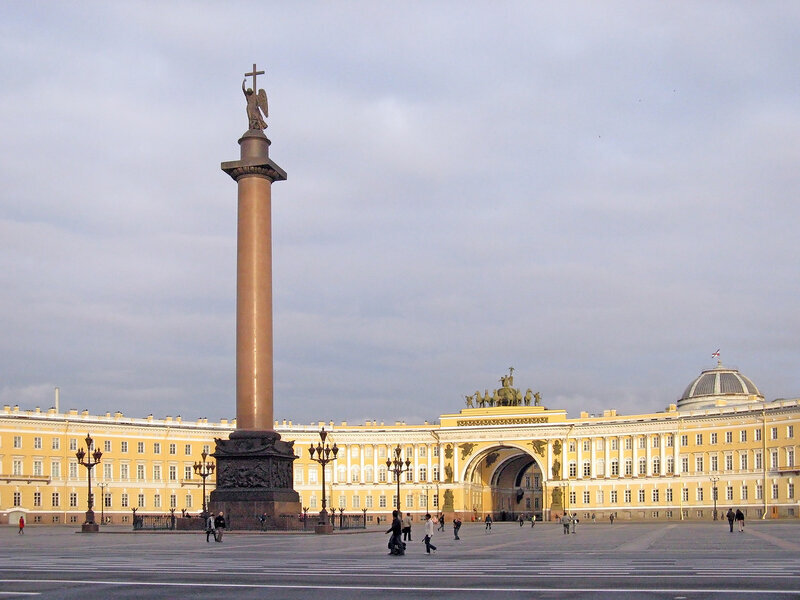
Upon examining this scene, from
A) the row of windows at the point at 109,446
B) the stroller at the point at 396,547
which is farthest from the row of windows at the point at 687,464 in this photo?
the stroller at the point at 396,547

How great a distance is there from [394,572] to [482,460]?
10202 cm

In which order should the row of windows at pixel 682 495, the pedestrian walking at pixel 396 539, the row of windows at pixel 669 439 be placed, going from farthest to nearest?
the row of windows at pixel 669 439 < the row of windows at pixel 682 495 < the pedestrian walking at pixel 396 539

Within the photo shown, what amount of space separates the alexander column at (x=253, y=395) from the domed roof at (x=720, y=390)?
78.6m

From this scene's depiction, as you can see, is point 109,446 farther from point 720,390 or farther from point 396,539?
point 396,539

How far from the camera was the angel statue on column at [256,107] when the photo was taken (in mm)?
57219

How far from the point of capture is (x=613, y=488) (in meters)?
118

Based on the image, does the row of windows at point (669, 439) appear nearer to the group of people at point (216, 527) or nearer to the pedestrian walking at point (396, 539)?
the group of people at point (216, 527)

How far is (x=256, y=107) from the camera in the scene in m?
57.5

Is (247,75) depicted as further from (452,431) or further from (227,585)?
(452,431)

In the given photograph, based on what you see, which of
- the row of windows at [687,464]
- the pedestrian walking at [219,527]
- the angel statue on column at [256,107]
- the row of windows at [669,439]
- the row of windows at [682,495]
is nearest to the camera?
the pedestrian walking at [219,527]

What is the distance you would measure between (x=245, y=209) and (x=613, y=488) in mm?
74826

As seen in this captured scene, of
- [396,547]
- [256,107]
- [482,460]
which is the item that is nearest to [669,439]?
[482,460]

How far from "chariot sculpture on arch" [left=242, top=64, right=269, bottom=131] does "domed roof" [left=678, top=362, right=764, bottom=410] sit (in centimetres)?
7776

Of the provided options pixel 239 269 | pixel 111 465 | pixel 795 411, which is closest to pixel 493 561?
pixel 239 269
